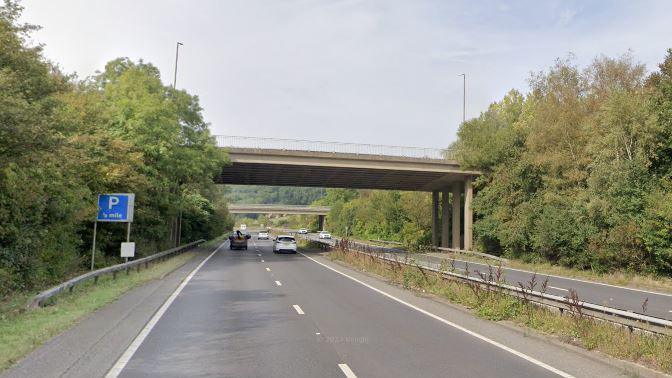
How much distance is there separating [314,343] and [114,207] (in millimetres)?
18010

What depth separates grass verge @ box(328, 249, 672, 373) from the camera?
8555 millimetres

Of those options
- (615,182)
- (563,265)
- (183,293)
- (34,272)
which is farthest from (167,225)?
(615,182)

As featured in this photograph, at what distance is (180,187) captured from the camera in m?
41.9

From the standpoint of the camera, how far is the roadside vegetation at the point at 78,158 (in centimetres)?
1483

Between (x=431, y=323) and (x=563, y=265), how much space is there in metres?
24.4

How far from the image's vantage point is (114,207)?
80.7 ft

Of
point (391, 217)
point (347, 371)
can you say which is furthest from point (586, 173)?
point (391, 217)

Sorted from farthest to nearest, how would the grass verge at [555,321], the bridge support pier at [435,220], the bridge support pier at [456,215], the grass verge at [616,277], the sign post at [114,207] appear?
1. the bridge support pier at [435,220]
2. the bridge support pier at [456,215]
3. the sign post at [114,207]
4. the grass verge at [616,277]
5. the grass verge at [555,321]

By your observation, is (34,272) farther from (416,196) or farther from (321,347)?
(416,196)

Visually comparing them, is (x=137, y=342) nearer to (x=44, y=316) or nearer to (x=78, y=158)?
(x=44, y=316)

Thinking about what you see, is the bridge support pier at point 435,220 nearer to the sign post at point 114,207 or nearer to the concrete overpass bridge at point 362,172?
the concrete overpass bridge at point 362,172

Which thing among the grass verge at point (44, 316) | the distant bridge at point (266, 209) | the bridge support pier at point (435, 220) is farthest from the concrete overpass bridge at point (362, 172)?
the distant bridge at point (266, 209)

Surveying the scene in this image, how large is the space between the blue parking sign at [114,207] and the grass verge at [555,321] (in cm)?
1296

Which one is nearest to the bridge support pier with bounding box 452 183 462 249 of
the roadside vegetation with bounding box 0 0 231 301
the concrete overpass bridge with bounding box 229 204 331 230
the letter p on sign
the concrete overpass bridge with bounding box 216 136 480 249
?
the concrete overpass bridge with bounding box 216 136 480 249
